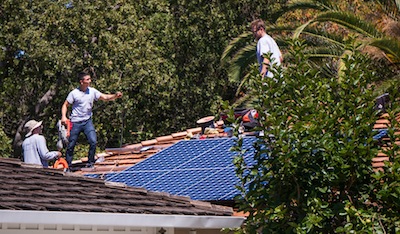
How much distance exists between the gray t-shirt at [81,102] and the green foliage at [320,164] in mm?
8338

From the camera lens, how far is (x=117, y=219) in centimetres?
979

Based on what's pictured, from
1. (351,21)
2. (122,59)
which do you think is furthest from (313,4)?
(122,59)

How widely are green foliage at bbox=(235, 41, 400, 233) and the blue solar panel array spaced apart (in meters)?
4.41

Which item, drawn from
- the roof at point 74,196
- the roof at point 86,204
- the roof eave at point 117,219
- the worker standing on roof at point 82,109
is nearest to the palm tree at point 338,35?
the worker standing on roof at point 82,109

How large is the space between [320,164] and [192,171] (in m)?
6.80

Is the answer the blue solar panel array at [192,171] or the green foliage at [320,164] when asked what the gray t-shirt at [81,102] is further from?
the green foliage at [320,164]

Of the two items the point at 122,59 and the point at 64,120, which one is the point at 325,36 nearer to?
the point at 64,120

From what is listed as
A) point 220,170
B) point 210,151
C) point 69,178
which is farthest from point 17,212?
point 210,151

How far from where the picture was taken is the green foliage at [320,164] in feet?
31.5

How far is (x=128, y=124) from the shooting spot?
32.3 metres

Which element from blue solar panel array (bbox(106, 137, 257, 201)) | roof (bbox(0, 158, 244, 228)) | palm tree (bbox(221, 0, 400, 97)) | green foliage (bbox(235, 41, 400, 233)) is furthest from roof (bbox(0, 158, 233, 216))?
palm tree (bbox(221, 0, 400, 97))

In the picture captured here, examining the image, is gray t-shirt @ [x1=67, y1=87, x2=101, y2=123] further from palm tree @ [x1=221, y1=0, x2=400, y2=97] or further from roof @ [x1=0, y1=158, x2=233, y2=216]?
roof @ [x1=0, y1=158, x2=233, y2=216]

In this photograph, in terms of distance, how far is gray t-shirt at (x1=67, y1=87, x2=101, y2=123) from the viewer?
59.3ft

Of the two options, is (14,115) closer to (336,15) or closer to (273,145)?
(336,15)
